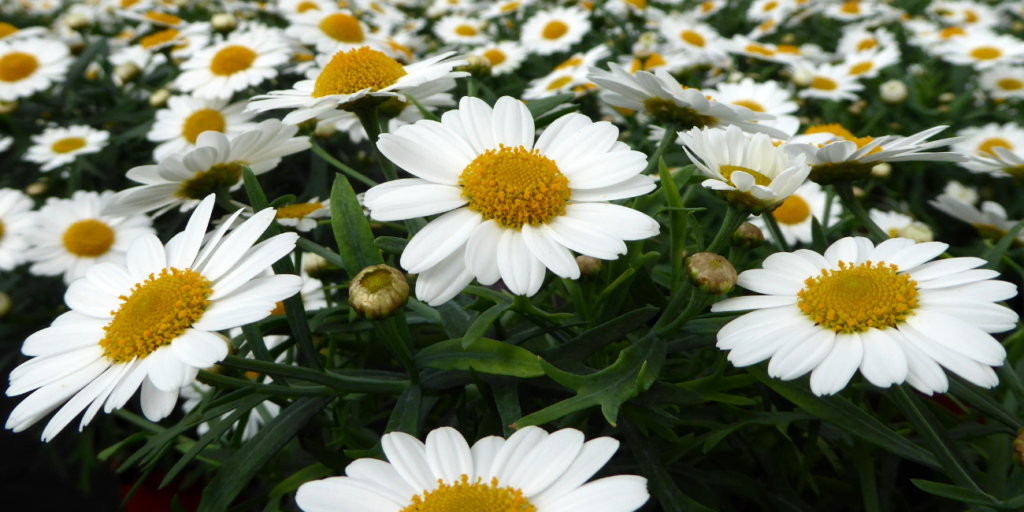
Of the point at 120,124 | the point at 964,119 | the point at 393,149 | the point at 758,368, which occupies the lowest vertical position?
the point at 120,124

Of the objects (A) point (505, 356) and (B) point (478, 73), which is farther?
(B) point (478, 73)

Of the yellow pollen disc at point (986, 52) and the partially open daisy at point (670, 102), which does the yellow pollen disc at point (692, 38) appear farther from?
the partially open daisy at point (670, 102)

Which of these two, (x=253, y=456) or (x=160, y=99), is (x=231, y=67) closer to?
(x=160, y=99)

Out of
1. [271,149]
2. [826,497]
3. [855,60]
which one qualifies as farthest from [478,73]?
[855,60]

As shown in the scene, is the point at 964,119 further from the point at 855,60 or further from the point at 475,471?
the point at 475,471

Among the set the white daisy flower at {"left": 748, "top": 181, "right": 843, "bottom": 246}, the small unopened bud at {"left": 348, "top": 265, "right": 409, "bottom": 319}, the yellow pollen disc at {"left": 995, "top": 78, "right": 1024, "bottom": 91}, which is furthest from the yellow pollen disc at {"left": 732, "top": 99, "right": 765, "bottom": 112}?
the yellow pollen disc at {"left": 995, "top": 78, "right": 1024, "bottom": 91}

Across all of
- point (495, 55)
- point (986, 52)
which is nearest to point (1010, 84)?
point (986, 52)

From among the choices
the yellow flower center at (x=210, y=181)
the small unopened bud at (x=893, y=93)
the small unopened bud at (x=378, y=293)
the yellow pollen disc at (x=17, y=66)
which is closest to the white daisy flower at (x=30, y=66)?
the yellow pollen disc at (x=17, y=66)
